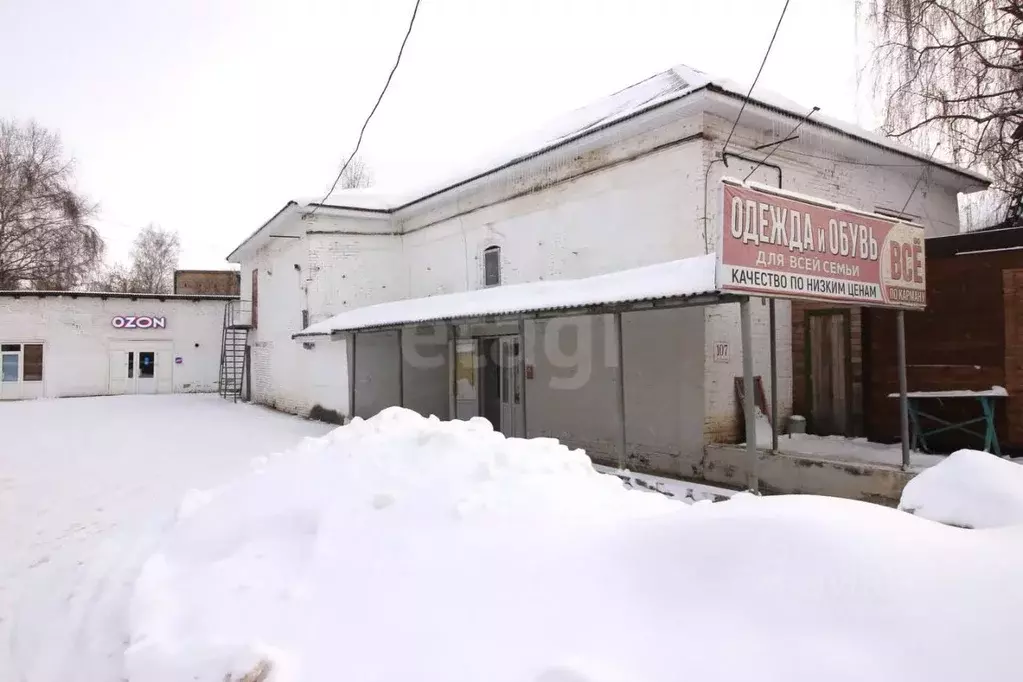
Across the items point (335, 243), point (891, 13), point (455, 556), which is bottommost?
point (455, 556)

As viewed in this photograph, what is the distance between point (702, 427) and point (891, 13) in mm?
6932

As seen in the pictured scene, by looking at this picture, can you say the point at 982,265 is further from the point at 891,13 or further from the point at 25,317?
the point at 25,317

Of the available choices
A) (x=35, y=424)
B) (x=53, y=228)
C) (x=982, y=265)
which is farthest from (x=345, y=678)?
(x=53, y=228)

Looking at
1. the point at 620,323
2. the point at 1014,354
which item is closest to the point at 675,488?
the point at 620,323

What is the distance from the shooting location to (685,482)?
784 cm

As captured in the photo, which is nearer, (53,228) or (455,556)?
(455,556)

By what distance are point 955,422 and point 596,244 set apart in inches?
212

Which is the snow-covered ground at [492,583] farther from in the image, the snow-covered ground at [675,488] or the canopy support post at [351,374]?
the canopy support post at [351,374]

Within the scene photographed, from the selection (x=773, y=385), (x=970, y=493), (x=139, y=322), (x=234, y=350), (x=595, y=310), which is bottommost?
(x=970, y=493)

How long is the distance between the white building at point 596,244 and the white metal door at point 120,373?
37.1ft

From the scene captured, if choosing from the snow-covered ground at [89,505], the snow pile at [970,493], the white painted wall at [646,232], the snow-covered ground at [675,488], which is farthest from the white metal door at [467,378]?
the snow pile at [970,493]

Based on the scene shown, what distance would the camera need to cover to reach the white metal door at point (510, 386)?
11.3 meters

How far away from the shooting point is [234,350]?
21281 mm

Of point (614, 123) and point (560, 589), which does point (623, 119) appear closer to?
point (614, 123)
